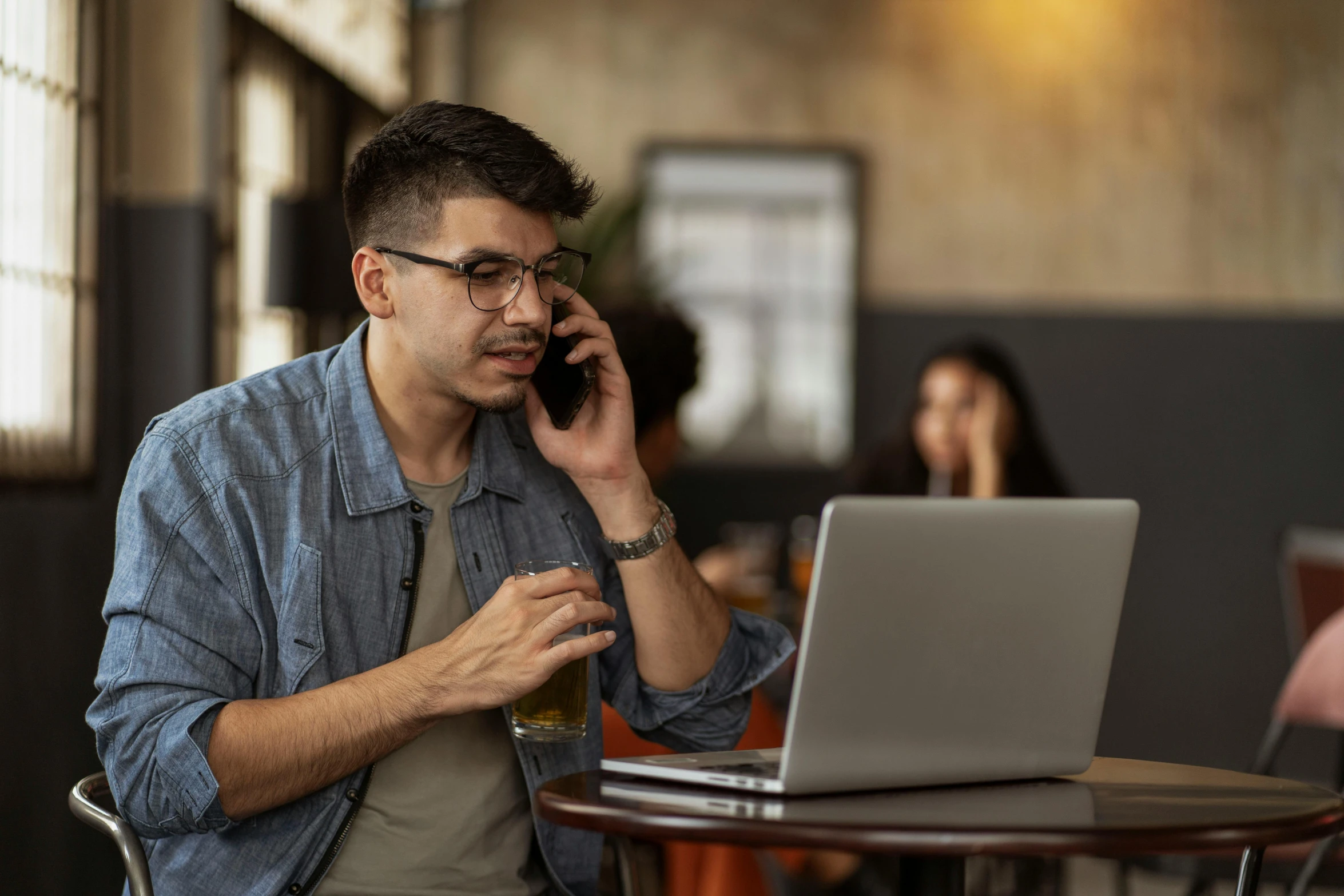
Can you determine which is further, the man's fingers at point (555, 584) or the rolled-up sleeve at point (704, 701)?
the rolled-up sleeve at point (704, 701)

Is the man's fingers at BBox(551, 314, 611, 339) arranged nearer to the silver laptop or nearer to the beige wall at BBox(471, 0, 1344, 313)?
the silver laptop

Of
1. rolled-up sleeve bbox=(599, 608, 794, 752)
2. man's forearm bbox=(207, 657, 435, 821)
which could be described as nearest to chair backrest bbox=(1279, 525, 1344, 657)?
rolled-up sleeve bbox=(599, 608, 794, 752)

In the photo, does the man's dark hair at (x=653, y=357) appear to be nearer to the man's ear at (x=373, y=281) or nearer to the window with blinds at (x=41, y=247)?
the man's ear at (x=373, y=281)

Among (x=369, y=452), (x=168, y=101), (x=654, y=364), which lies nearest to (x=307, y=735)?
(x=369, y=452)

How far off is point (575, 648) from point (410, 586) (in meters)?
0.29

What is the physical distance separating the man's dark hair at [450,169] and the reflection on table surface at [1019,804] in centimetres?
69

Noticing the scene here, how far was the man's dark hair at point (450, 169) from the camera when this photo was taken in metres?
1.56

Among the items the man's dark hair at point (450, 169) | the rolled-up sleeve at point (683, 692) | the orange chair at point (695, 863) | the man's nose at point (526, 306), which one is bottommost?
the orange chair at point (695, 863)

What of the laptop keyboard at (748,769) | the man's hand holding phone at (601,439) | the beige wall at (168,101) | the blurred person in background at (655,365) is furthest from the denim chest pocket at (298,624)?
the beige wall at (168,101)

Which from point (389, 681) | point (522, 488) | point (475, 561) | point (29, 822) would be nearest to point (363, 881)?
point (389, 681)

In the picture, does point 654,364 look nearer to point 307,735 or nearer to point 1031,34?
point 307,735

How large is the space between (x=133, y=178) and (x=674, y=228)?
2817 mm

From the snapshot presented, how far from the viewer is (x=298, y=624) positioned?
146 cm

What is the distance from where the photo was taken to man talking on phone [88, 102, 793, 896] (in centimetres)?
135
